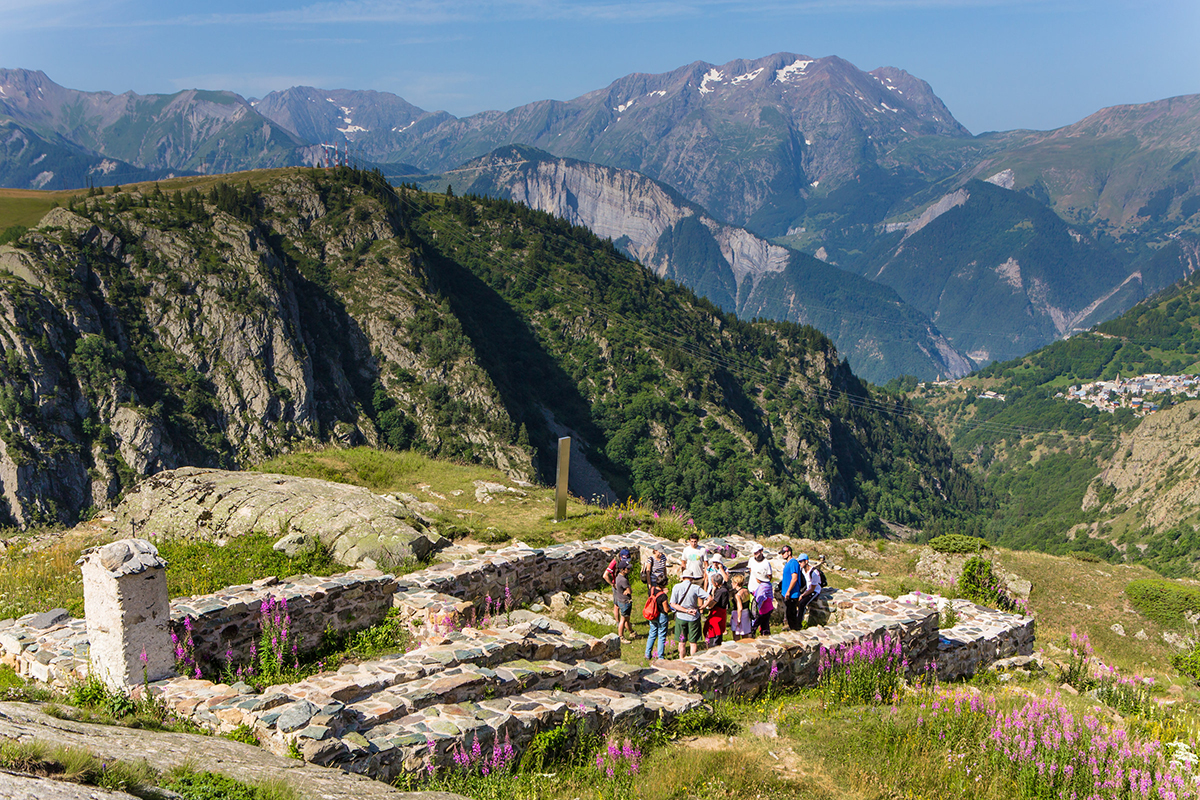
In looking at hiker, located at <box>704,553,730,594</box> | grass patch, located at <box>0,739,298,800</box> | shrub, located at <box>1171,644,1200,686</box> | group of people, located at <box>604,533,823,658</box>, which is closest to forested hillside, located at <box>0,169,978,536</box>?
group of people, located at <box>604,533,823,658</box>

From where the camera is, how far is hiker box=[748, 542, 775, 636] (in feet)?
51.9

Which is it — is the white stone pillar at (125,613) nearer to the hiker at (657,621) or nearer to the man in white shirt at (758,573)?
the hiker at (657,621)

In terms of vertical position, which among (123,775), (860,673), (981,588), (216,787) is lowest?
(981,588)

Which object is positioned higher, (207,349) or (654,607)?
(207,349)

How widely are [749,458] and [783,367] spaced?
5239cm

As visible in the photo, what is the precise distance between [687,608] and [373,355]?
105858 millimetres

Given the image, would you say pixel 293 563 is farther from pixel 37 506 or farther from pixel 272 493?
pixel 37 506

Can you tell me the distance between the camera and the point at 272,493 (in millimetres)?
21391

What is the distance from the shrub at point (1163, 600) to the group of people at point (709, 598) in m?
17.5

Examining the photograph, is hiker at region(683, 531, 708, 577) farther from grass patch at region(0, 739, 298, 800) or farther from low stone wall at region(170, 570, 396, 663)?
grass patch at region(0, 739, 298, 800)

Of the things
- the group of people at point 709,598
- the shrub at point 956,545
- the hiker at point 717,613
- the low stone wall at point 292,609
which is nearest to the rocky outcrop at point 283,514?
the low stone wall at point 292,609

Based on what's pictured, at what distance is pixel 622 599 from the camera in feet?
54.1

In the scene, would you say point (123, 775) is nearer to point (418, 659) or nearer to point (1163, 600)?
point (418, 659)

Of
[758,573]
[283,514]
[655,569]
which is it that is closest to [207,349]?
[283,514]
